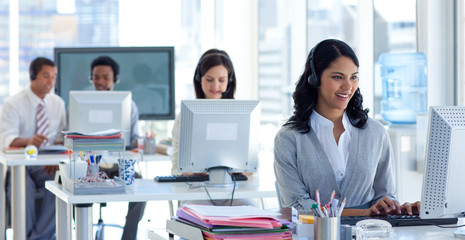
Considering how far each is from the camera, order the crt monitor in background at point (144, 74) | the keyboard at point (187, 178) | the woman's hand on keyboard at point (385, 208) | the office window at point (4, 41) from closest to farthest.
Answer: the woman's hand on keyboard at point (385, 208)
the keyboard at point (187, 178)
the crt monitor in background at point (144, 74)
the office window at point (4, 41)

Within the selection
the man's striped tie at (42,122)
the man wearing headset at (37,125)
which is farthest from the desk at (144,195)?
the man's striped tie at (42,122)

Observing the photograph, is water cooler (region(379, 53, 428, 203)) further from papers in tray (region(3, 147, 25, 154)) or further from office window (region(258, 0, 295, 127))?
papers in tray (region(3, 147, 25, 154))

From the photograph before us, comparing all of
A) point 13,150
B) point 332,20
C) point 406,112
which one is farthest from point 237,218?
point 332,20

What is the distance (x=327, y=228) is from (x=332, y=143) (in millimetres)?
861

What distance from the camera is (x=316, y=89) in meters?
2.71

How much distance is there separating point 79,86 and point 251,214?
13.3 ft

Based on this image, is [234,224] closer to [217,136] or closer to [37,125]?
[217,136]

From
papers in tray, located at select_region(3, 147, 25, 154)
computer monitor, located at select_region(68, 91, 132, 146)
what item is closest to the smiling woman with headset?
computer monitor, located at select_region(68, 91, 132, 146)

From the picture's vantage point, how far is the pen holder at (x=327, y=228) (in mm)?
1828

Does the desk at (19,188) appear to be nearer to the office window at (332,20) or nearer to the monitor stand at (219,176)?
the monitor stand at (219,176)

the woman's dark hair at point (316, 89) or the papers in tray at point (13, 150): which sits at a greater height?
the woman's dark hair at point (316, 89)

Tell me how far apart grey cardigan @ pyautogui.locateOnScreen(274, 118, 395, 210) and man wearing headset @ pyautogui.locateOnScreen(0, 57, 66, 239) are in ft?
9.07

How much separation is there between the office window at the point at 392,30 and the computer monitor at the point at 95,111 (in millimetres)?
1833

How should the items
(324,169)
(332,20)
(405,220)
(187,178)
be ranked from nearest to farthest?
1. (405,220)
2. (324,169)
3. (187,178)
4. (332,20)
